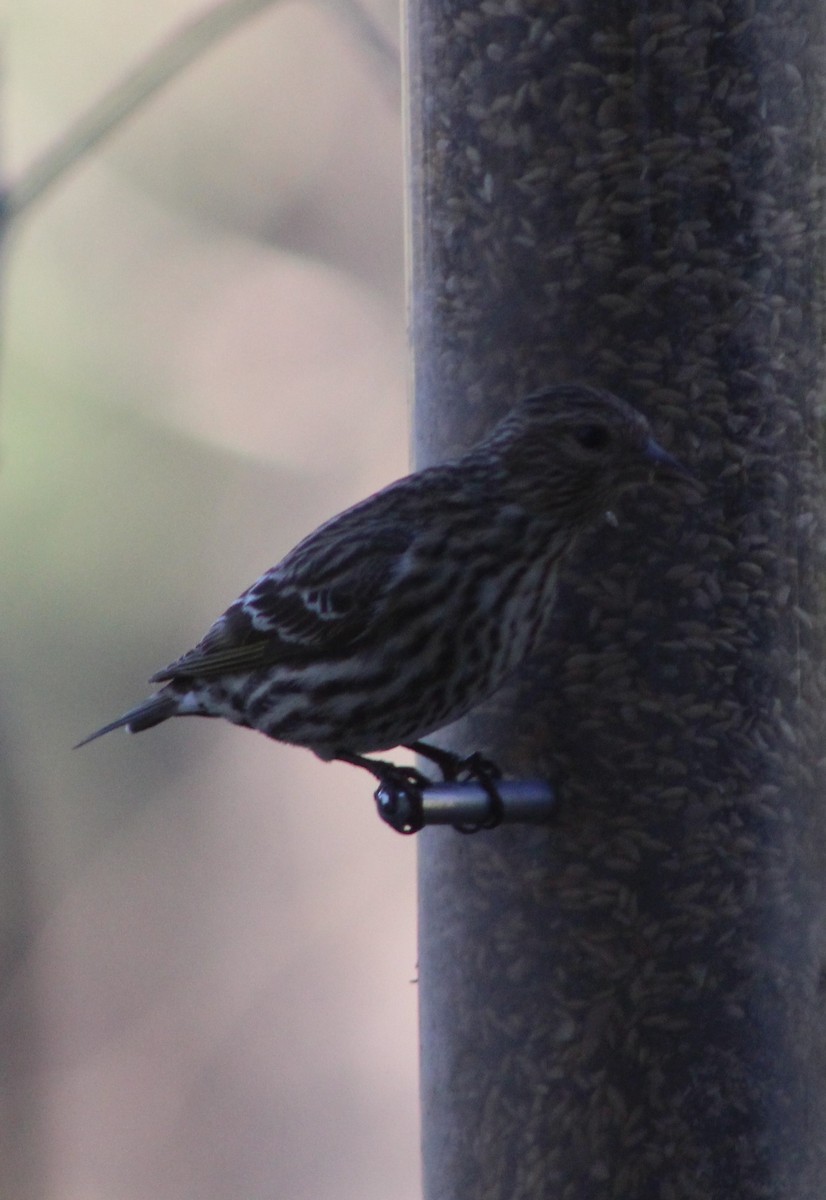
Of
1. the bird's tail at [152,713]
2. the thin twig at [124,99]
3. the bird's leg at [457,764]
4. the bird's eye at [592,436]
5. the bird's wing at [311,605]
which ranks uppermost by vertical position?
the thin twig at [124,99]

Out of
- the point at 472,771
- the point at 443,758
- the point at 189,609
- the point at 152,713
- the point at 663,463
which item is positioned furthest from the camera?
the point at 189,609

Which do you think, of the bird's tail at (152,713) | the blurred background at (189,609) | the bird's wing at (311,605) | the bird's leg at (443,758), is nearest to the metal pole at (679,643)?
the bird's leg at (443,758)

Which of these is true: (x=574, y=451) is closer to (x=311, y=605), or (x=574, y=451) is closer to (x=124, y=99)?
(x=311, y=605)

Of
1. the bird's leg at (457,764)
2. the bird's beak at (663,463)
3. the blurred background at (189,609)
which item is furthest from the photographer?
the blurred background at (189,609)

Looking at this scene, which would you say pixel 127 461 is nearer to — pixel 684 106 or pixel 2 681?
pixel 2 681

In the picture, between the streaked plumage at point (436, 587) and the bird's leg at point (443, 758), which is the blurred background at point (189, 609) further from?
the bird's leg at point (443, 758)

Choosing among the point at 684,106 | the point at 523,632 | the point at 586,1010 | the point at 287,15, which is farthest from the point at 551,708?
the point at 287,15

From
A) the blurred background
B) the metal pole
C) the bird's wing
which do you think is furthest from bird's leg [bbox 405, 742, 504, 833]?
the blurred background

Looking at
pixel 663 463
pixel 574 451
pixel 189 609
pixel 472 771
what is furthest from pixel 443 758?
pixel 189 609
